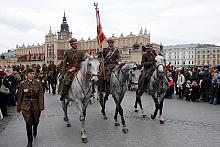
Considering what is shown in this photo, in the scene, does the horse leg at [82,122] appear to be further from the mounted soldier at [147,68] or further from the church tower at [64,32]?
the church tower at [64,32]

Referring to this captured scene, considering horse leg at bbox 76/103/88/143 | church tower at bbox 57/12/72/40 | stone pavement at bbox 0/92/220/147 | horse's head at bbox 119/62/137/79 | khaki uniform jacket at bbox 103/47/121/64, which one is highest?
church tower at bbox 57/12/72/40

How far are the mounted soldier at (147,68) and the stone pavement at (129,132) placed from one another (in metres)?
1.23

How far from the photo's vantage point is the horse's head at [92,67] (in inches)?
279

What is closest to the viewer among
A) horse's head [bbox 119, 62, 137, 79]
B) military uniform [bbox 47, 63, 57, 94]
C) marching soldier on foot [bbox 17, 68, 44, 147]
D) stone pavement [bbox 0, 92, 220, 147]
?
marching soldier on foot [bbox 17, 68, 44, 147]

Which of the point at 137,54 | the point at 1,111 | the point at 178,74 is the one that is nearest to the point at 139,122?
the point at 1,111

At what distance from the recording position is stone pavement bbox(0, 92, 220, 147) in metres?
7.03

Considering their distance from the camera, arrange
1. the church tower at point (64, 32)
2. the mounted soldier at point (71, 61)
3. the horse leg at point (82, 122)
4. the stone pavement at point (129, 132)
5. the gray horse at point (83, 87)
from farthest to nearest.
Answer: the church tower at point (64, 32), the mounted soldier at point (71, 61), the gray horse at point (83, 87), the horse leg at point (82, 122), the stone pavement at point (129, 132)

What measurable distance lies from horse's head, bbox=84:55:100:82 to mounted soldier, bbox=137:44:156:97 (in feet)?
10.0

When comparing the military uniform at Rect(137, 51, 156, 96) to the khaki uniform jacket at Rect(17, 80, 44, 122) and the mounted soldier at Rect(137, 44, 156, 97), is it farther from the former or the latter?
the khaki uniform jacket at Rect(17, 80, 44, 122)

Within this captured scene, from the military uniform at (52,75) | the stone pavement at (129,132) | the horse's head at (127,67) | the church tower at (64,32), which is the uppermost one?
the church tower at (64,32)

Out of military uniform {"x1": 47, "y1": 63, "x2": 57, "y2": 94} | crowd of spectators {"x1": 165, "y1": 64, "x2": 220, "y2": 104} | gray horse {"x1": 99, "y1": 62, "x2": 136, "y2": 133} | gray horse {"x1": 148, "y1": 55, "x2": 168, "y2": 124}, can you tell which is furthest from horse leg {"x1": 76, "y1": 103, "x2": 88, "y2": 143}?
military uniform {"x1": 47, "y1": 63, "x2": 57, "y2": 94}

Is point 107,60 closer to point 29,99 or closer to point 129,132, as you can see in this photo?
point 129,132

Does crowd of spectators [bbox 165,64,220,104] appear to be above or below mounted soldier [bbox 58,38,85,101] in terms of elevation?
below

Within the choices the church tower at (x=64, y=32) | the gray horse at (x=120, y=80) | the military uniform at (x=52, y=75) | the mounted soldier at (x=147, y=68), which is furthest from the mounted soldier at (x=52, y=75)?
the church tower at (x=64, y=32)
